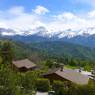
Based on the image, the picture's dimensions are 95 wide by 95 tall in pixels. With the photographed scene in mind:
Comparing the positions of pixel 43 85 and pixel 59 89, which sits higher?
pixel 43 85

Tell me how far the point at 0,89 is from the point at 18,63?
57.8 metres

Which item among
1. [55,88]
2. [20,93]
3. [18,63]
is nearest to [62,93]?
[55,88]

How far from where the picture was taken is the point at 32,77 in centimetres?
4078

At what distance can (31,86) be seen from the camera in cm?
3712

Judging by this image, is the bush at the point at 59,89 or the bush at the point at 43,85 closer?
the bush at the point at 59,89

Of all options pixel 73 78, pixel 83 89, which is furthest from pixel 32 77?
pixel 73 78

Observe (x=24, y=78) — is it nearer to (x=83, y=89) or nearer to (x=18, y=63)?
(x=83, y=89)

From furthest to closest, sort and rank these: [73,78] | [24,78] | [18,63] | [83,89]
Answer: [18,63] < [73,78] < [83,89] < [24,78]

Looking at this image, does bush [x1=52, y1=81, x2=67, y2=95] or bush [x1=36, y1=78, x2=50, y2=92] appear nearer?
bush [x1=52, y1=81, x2=67, y2=95]

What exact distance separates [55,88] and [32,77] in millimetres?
11050

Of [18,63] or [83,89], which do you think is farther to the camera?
[18,63]

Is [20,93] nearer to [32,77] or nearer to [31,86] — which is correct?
[31,86]

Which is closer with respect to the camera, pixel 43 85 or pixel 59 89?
pixel 59 89

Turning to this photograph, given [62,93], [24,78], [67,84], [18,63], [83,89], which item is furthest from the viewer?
[18,63]
